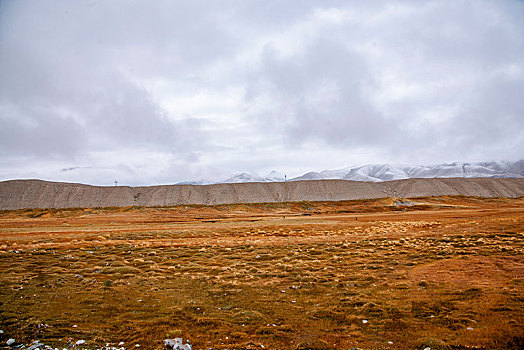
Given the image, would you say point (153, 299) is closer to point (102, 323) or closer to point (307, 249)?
point (102, 323)

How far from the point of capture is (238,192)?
154 m

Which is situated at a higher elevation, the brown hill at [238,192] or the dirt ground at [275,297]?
the brown hill at [238,192]

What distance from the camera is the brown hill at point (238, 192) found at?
144 meters

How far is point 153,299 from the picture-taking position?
1449cm

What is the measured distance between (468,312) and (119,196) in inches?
6302

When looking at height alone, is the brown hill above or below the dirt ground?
above

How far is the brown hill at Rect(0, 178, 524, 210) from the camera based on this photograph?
144000 millimetres

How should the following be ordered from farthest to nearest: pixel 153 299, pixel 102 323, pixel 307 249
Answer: pixel 307 249
pixel 153 299
pixel 102 323

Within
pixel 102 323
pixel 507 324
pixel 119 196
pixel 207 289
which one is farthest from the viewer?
Result: pixel 119 196

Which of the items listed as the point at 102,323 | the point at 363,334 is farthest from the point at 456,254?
the point at 102,323

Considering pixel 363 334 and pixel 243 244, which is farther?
pixel 243 244

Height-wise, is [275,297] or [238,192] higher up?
[238,192]

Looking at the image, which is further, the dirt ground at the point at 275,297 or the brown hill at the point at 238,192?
the brown hill at the point at 238,192

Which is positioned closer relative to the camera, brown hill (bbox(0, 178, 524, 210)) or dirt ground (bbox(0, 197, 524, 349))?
dirt ground (bbox(0, 197, 524, 349))
